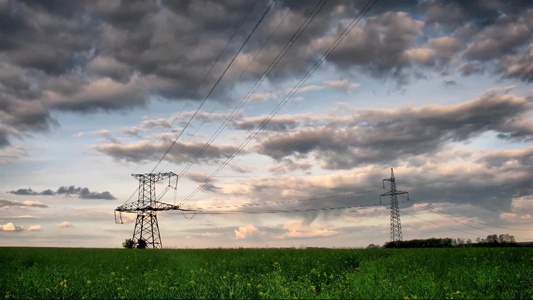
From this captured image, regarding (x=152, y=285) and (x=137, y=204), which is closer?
(x=152, y=285)

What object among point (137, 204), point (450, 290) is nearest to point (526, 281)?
point (450, 290)

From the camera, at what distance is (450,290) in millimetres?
12859

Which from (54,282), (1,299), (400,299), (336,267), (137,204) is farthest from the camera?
(137,204)

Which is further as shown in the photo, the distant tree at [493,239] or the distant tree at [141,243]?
the distant tree at [141,243]

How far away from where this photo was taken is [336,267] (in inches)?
842

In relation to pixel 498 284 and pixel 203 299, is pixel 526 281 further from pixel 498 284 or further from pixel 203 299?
pixel 203 299

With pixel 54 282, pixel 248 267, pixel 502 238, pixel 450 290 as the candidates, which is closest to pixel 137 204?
pixel 248 267

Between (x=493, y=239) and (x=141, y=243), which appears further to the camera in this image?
(x=141, y=243)

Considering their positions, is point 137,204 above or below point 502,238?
above

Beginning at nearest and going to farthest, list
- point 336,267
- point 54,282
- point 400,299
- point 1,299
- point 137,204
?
point 400,299, point 1,299, point 54,282, point 336,267, point 137,204

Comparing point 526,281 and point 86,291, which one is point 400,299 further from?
point 86,291

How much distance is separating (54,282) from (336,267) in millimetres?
13181

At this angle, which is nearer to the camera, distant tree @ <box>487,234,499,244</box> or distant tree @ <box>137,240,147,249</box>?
distant tree @ <box>487,234,499,244</box>

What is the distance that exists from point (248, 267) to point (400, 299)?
12529mm
